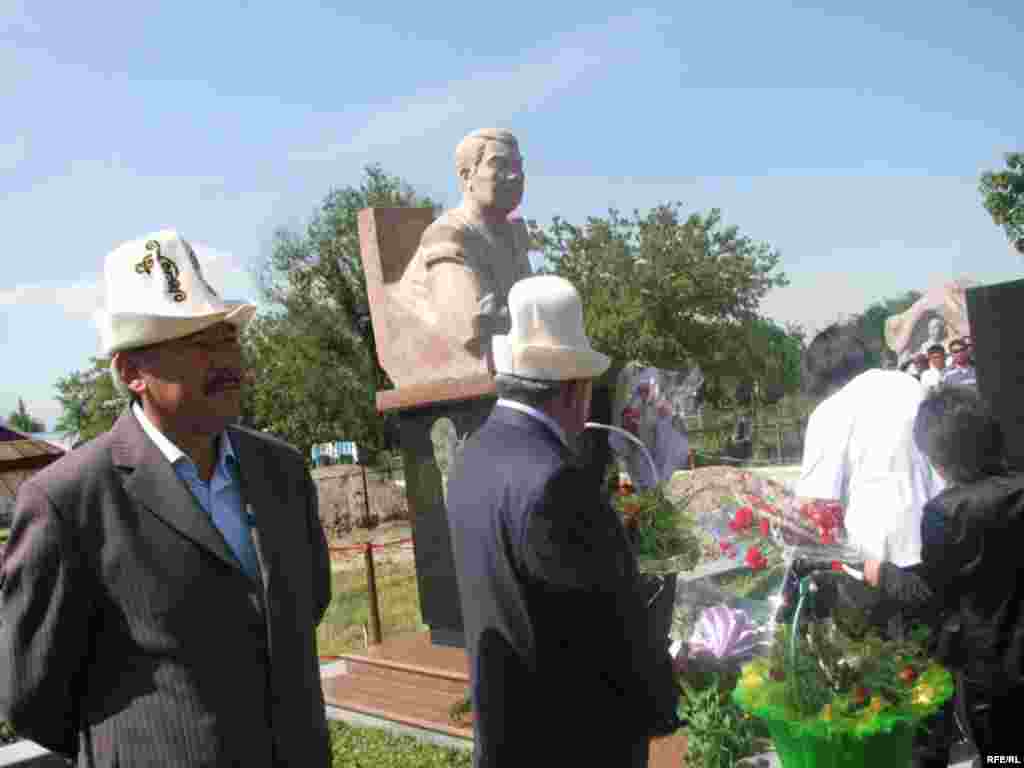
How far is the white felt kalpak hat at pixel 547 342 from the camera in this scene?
2646 mm

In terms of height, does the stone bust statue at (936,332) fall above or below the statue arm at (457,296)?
below

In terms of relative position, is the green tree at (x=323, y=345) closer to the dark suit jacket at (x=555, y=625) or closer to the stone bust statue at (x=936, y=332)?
the stone bust statue at (x=936, y=332)

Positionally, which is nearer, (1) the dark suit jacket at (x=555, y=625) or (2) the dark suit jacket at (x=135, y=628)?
(2) the dark suit jacket at (x=135, y=628)

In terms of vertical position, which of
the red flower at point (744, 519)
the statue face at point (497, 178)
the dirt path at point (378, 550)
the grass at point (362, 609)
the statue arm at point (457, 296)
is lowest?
the dirt path at point (378, 550)

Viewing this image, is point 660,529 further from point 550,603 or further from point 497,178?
point 497,178

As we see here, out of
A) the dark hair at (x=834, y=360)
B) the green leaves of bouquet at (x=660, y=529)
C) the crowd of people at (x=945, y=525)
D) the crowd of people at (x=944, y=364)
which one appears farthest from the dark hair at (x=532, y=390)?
the crowd of people at (x=944, y=364)

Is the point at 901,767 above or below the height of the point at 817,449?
below

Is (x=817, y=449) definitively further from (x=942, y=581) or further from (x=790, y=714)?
(x=790, y=714)

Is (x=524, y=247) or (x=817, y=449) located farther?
(x=524, y=247)

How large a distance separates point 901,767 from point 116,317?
7.76ft

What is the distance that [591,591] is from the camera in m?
2.37

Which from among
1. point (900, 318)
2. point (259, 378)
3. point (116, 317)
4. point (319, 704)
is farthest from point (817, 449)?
point (259, 378)

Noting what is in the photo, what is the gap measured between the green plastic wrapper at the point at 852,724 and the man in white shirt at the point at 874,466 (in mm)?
955

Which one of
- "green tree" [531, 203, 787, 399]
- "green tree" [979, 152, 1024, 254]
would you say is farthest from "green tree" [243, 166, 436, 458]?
"green tree" [979, 152, 1024, 254]
